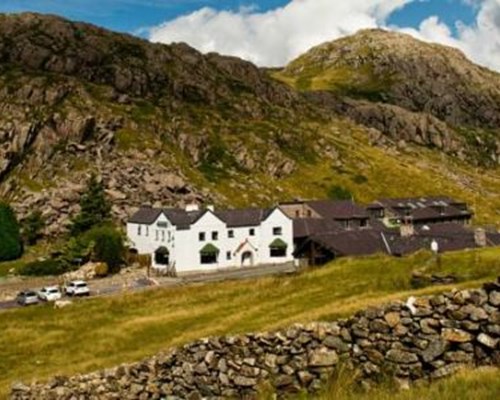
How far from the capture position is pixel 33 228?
496 ft

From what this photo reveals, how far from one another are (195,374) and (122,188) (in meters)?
160

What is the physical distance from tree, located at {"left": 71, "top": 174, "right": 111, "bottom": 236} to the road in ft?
111

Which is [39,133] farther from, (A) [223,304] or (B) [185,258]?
(A) [223,304]

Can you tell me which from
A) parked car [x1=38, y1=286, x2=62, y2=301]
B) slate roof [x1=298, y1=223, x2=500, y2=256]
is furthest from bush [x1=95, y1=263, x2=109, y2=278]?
slate roof [x1=298, y1=223, x2=500, y2=256]

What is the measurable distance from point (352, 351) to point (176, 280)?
97912 millimetres

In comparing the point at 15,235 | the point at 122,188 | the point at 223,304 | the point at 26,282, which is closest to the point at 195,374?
the point at 223,304

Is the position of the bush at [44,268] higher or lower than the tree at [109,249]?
lower

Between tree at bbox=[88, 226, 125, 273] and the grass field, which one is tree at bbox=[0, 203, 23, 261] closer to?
tree at bbox=[88, 226, 125, 273]

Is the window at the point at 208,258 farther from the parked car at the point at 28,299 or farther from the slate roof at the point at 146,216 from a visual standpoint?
the parked car at the point at 28,299

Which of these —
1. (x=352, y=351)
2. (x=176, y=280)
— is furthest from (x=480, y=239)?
(x=352, y=351)

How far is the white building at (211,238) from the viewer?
129m

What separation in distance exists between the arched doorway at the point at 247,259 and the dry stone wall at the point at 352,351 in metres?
111

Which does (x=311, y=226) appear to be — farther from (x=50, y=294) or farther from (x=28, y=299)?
(x=28, y=299)

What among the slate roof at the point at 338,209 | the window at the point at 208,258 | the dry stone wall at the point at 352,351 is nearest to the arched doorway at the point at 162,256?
the window at the point at 208,258
